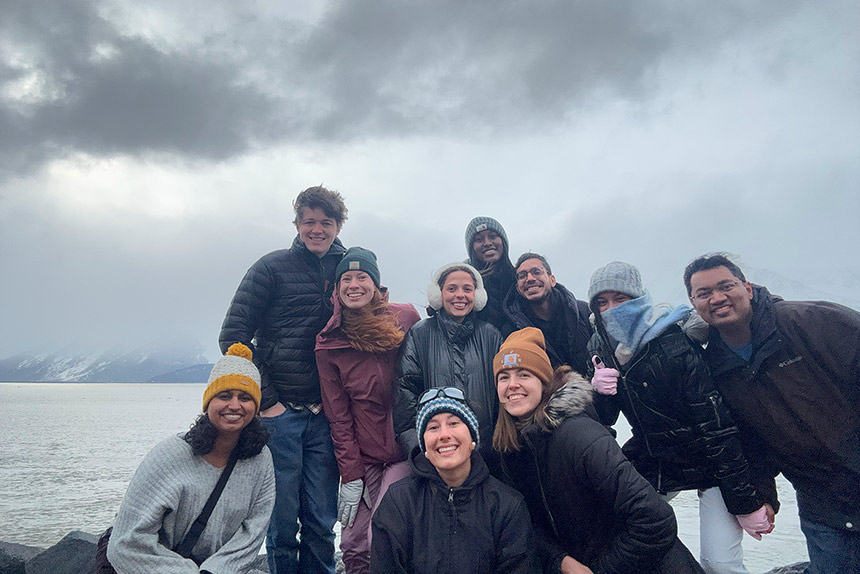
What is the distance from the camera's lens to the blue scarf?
11.4ft

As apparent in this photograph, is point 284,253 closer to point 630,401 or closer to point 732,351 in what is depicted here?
point 630,401

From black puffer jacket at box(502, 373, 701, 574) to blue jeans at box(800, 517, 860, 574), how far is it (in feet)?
3.97

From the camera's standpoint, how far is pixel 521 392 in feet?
11.1

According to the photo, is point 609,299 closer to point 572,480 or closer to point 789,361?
point 789,361

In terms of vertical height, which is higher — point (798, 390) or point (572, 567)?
point (798, 390)

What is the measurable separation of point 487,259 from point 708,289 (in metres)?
2.11

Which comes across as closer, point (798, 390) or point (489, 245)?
point (798, 390)

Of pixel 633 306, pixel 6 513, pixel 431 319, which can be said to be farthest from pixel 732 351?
pixel 6 513

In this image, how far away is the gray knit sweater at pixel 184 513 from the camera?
10.5 feet

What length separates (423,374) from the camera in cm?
395

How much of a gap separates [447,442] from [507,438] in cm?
48

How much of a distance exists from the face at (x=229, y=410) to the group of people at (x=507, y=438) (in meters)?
0.02

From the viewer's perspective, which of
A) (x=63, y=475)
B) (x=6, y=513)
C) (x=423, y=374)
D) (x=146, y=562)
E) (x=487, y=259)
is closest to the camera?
(x=146, y=562)

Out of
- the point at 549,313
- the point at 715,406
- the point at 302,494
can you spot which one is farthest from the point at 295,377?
the point at 715,406
